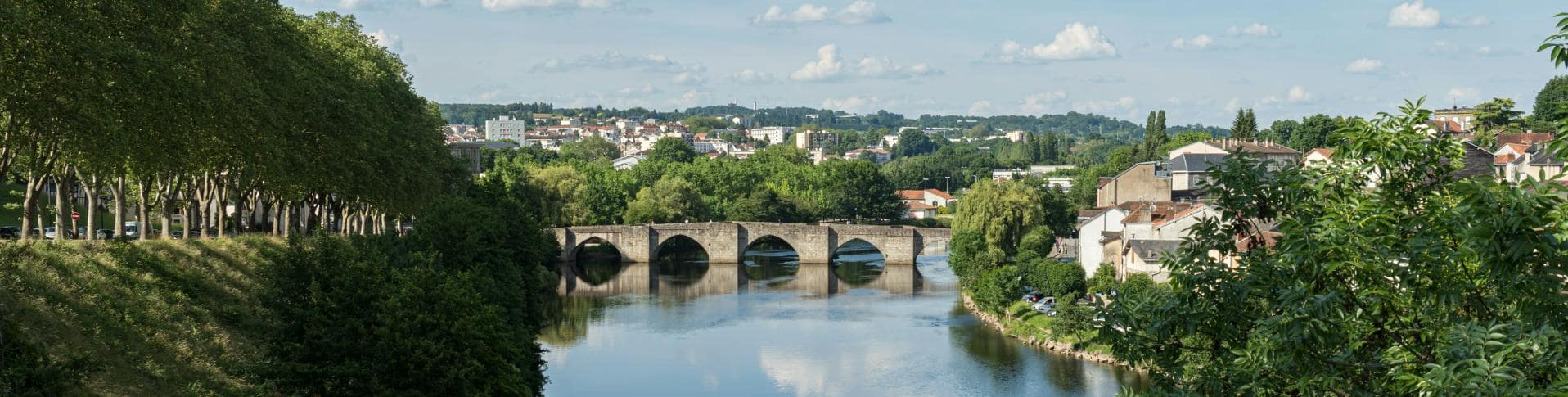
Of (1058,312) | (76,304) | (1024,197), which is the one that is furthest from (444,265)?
(1024,197)

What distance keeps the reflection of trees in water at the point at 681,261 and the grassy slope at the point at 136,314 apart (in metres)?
32.0

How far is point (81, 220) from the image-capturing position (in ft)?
149

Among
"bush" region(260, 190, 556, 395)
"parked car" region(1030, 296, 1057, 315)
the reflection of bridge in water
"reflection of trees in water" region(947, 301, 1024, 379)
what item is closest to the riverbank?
"reflection of trees in water" region(947, 301, 1024, 379)

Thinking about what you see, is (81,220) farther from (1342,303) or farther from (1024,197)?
(1342,303)

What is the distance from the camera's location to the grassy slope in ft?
55.9

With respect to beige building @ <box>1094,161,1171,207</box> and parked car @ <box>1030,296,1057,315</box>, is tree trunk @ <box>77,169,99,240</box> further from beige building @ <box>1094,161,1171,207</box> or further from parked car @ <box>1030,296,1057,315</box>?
beige building @ <box>1094,161,1171,207</box>

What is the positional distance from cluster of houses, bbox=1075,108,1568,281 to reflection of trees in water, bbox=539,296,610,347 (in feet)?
50.5

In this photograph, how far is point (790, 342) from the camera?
37656mm

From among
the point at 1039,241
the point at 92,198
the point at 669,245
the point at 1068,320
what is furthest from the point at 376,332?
the point at 669,245

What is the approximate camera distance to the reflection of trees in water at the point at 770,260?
57.3m

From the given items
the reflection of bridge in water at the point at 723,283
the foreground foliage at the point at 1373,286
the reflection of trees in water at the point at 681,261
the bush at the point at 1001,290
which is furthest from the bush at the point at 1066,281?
the foreground foliage at the point at 1373,286

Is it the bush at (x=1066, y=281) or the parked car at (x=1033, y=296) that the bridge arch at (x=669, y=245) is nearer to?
the parked car at (x=1033, y=296)

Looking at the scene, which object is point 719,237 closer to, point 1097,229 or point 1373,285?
point 1097,229

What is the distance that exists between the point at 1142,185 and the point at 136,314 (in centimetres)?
4756
